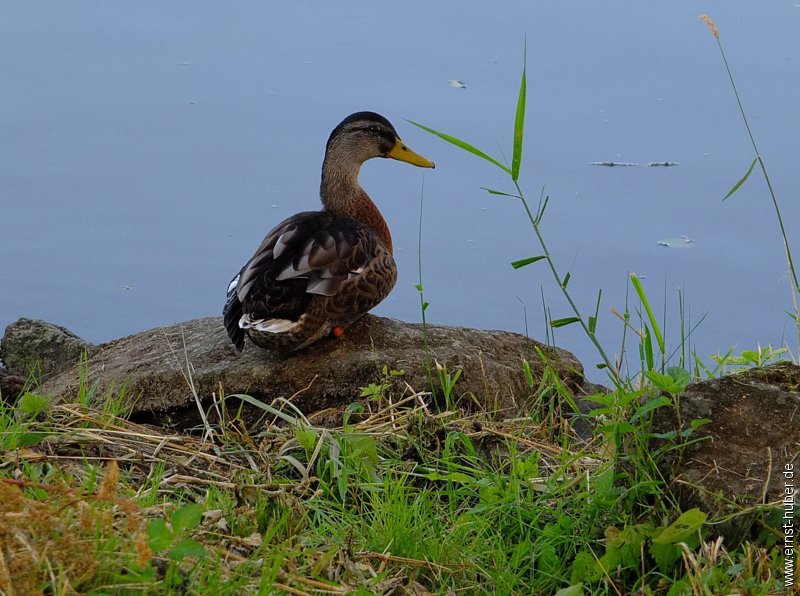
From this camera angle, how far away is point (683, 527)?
2838mm

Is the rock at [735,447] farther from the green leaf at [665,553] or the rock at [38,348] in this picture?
the rock at [38,348]

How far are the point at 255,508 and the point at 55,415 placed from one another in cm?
97

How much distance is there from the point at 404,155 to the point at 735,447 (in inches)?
118

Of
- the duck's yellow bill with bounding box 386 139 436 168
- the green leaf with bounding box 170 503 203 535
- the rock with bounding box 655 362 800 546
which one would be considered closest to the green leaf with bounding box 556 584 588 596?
the rock with bounding box 655 362 800 546

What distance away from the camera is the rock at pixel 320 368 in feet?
14.5

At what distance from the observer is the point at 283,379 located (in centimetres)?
450

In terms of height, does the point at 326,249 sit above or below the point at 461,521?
above

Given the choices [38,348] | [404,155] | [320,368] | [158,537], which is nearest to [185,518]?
[158,537]

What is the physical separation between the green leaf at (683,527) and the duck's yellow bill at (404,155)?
313cm

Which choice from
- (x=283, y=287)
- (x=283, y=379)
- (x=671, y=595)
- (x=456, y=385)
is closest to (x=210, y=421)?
(x=283, y=379)

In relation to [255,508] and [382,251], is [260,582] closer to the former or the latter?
[255,508]

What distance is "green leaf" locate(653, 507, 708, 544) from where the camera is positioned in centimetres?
280

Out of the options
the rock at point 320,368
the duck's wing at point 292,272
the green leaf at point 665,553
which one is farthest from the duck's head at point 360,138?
the green leaf at point 665,553

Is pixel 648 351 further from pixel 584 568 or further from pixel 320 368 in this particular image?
pixel 320 368
